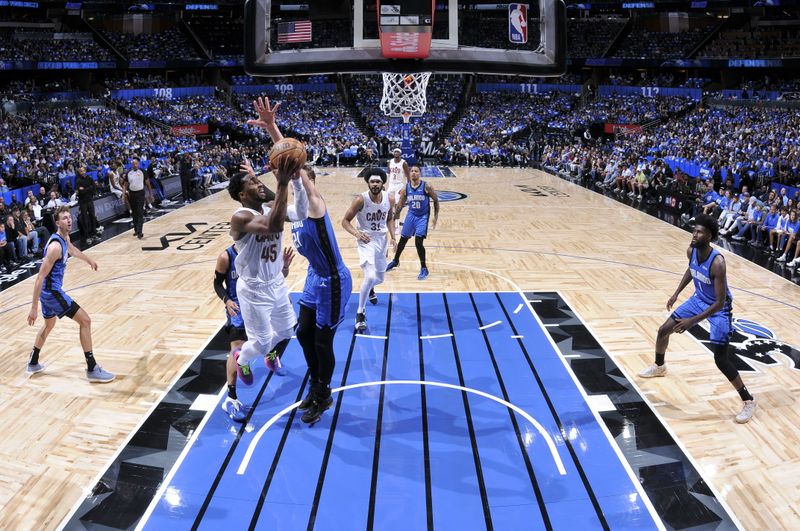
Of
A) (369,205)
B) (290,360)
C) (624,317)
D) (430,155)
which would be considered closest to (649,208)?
(624,317)

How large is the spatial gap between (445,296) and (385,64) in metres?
3.27

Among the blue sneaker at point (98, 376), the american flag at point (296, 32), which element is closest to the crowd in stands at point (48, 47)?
the american flag at point (296, 32)

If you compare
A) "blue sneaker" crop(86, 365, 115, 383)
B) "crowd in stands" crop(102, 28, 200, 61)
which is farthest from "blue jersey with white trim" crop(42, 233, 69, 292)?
"crowd in stands" crop(102, 28, 200, 61)

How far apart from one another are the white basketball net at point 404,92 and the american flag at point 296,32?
2.52 metres

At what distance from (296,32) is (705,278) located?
5.36 metres

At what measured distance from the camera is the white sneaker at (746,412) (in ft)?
16.2

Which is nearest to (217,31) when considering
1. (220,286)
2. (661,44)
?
(661,44)

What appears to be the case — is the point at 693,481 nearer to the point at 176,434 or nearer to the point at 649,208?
the point at 176,434

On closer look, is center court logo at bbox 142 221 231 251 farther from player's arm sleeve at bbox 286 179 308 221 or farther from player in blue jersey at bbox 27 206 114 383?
player's arm sleeve at bbox 286 179 308 221

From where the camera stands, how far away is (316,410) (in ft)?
16.2

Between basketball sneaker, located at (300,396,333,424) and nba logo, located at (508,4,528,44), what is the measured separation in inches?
163

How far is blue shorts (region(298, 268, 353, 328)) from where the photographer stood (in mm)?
4609

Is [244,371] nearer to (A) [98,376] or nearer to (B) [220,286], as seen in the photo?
(B) [220,286]

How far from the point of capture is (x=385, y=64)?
238 inches
